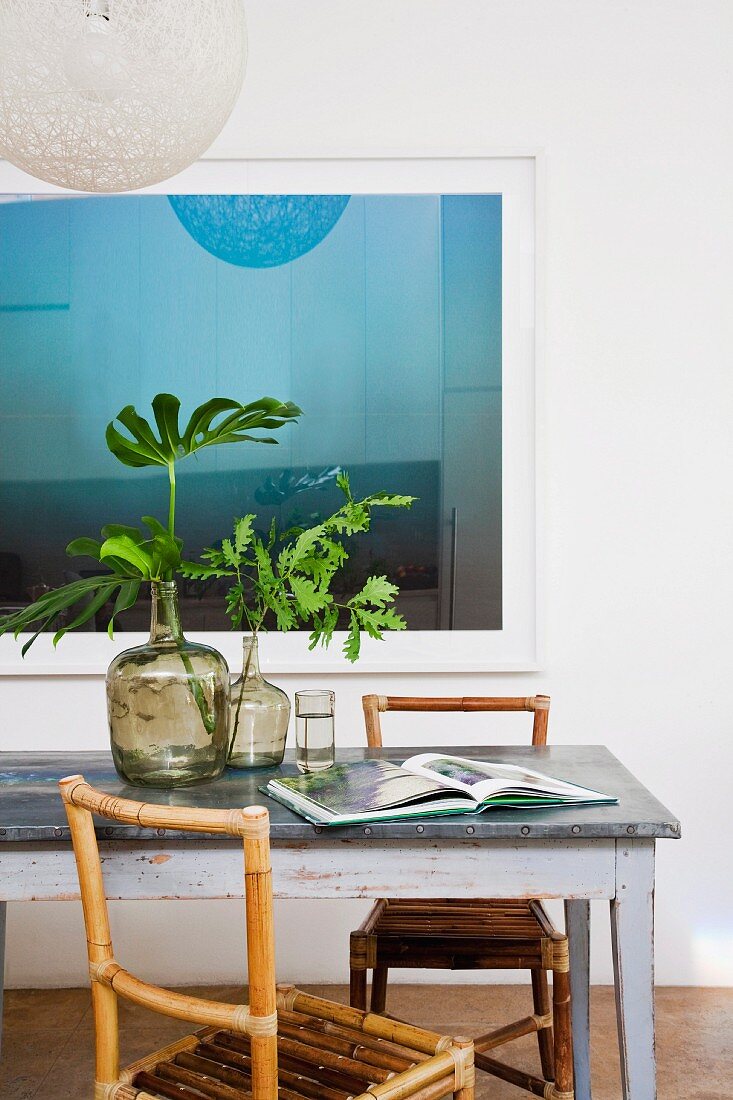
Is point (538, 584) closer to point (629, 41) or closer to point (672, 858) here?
point (672, 858)

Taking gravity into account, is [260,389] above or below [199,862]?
above

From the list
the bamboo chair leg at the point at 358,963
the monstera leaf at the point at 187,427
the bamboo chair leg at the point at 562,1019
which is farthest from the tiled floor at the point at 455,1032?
the monstera leaf at the point at 187,427

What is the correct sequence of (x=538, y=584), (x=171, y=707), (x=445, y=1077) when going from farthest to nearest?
(x=538, y=584) < (x=171, y=707) < (x=445, y=1077)

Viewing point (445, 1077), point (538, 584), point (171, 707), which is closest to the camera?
point (445, 1077)

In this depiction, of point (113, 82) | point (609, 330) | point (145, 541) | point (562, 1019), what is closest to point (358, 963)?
point (562, 1019)

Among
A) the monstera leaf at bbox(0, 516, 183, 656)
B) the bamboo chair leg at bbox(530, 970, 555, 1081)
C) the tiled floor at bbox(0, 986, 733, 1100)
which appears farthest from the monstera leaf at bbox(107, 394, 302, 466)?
the tiled floor at bbox(0, 986, 733, 1100)

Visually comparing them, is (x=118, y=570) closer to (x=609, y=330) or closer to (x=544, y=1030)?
(x=544, y=1030)

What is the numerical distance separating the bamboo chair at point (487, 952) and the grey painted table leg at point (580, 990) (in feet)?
0.09

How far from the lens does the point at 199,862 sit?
1384 mm

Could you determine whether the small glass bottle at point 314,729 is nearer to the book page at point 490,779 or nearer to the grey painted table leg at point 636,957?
the book page at point 490,779

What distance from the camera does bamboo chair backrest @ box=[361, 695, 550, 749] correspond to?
6.92 feet

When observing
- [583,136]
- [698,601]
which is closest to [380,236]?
[583,136]

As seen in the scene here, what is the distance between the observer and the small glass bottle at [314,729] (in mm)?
1646

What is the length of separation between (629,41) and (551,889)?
2.19 meters
